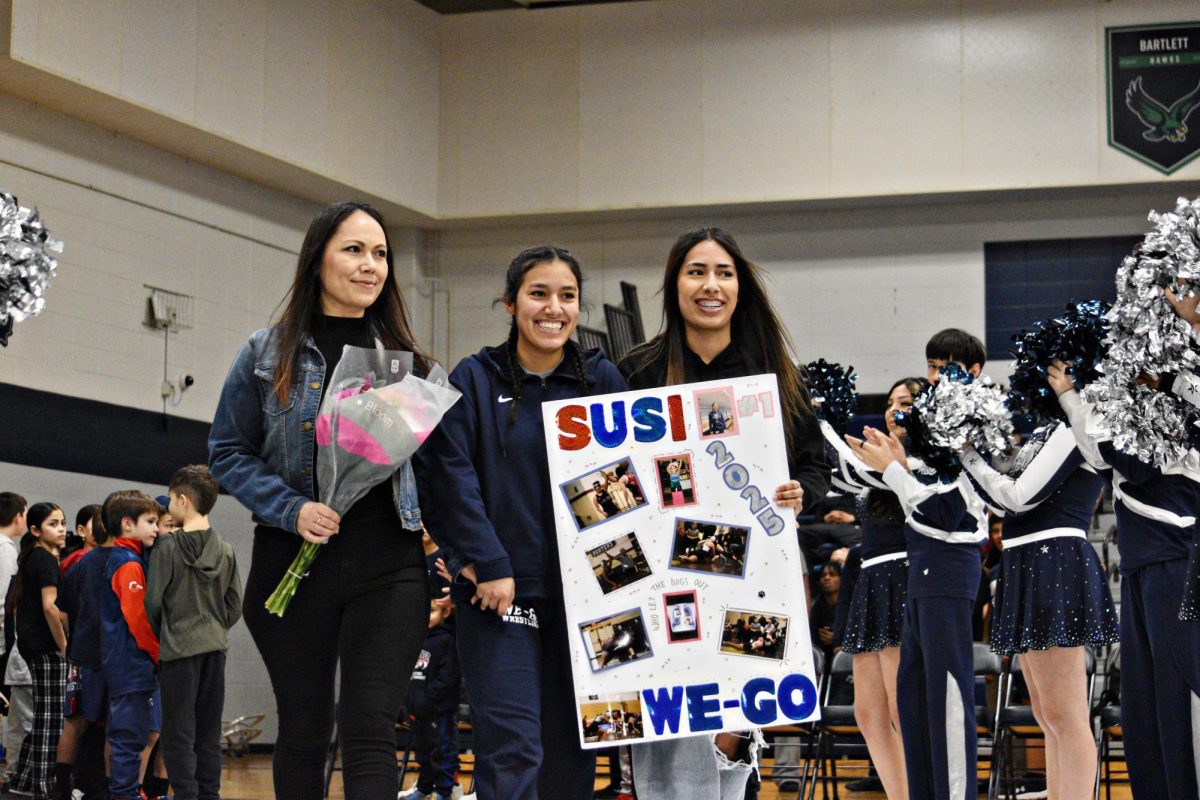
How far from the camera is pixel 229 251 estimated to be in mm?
13250

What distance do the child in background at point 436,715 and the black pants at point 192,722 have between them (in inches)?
38.5

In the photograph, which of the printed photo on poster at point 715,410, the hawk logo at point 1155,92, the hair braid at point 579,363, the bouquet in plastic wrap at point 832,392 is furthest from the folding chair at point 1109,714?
the hawk logo at point 1155,92

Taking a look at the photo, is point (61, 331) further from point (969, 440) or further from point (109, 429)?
point (969, 440)

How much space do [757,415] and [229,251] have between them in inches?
412

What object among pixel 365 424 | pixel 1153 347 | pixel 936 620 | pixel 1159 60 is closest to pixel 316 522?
pixel 365 424

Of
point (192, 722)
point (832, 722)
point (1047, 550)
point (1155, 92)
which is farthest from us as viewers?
point (1155, 92)

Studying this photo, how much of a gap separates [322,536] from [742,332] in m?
1.31

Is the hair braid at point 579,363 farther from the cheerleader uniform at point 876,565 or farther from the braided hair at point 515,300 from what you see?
the cheerleader uniform at point 876,565

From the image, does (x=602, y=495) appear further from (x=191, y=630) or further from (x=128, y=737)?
(x=128, y=737)

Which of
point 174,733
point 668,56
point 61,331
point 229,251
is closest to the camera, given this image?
point 174,733

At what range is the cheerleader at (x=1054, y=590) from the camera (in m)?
4.64

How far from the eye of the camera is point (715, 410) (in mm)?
3645

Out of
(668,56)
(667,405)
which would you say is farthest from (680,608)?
(668,56)

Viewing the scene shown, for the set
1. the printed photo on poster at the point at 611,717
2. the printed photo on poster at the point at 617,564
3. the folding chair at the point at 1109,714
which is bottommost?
the folding chair at the point at 1109,714
